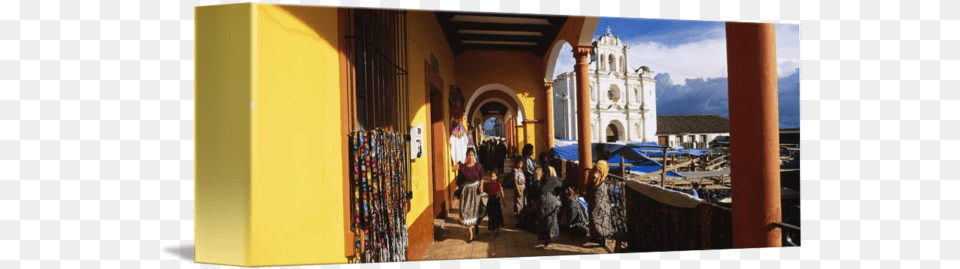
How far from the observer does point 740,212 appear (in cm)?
→ 273

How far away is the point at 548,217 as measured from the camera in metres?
4.55

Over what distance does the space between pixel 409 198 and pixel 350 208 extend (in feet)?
3.90

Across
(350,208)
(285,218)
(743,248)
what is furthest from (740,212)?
(285,218)

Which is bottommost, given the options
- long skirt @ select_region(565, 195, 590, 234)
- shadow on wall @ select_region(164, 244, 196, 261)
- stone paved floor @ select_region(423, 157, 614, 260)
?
stone paved floor @ select_region(423, 157, 614, 260)

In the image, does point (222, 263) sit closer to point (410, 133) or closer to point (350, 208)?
point (350, 208)

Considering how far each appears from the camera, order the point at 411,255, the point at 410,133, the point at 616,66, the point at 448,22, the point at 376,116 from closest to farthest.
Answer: the point at 376,116, the point at 411,255, the point at 410,133, the point at 448,22, the point at 616,66

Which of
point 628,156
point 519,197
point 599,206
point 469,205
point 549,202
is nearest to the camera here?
point 599,206

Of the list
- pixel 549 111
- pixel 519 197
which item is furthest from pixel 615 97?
pixel 519 197

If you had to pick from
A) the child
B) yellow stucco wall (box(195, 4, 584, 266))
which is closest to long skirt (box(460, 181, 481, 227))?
the child

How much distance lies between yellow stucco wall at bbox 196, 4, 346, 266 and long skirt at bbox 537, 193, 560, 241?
8.72 ft

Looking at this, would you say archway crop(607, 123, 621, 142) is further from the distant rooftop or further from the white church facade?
the distant rooftop

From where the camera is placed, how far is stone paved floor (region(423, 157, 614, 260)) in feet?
14.6

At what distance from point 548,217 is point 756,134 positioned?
86.8 inches

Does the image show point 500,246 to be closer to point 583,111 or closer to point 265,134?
point 583,111
